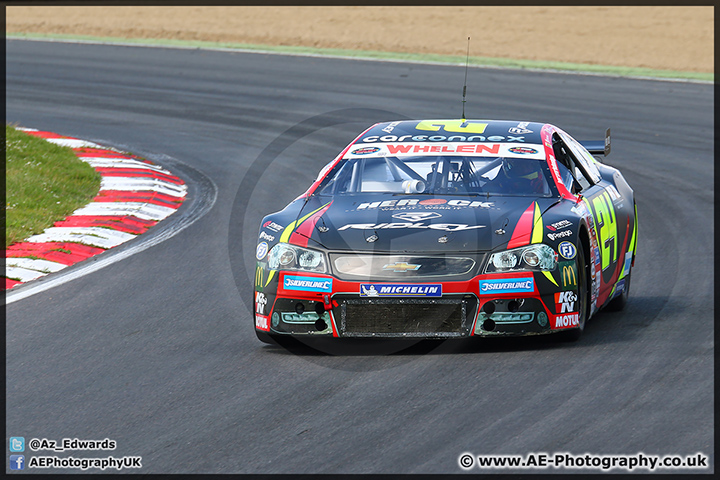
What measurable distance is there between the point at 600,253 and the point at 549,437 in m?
2.41

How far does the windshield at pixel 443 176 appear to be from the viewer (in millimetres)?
7324

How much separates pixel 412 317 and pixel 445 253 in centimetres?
42

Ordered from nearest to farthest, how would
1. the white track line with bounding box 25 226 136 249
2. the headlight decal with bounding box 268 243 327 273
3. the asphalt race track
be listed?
the asphalt race track < the headlight decal with bounding box 268 243 327 273 < the white track line with bounding box 25 226 136 249

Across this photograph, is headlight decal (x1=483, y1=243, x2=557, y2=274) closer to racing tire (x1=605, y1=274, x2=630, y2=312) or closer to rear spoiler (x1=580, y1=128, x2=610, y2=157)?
racing tire (x1=605, y1=274, x2=630, y2=312)

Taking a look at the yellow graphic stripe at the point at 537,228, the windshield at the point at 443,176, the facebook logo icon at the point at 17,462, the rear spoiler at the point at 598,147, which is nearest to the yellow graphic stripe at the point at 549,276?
the yellow graphic stripe at the point at 537,228

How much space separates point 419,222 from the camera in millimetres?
6613

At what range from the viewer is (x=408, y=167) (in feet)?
25.7

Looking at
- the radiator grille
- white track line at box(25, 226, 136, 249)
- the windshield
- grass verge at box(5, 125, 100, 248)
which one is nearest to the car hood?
the windshield

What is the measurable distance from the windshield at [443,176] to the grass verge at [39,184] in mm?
3890

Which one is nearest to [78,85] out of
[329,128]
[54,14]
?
[329,128]

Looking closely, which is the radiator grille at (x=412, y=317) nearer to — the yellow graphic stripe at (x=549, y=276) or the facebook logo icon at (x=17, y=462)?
the yellow graphic stripe at (x=549, y=276)

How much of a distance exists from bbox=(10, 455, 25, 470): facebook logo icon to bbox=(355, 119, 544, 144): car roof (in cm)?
376

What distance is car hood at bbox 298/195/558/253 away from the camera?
6.45m

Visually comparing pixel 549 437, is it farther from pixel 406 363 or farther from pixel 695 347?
pixel 695 347
